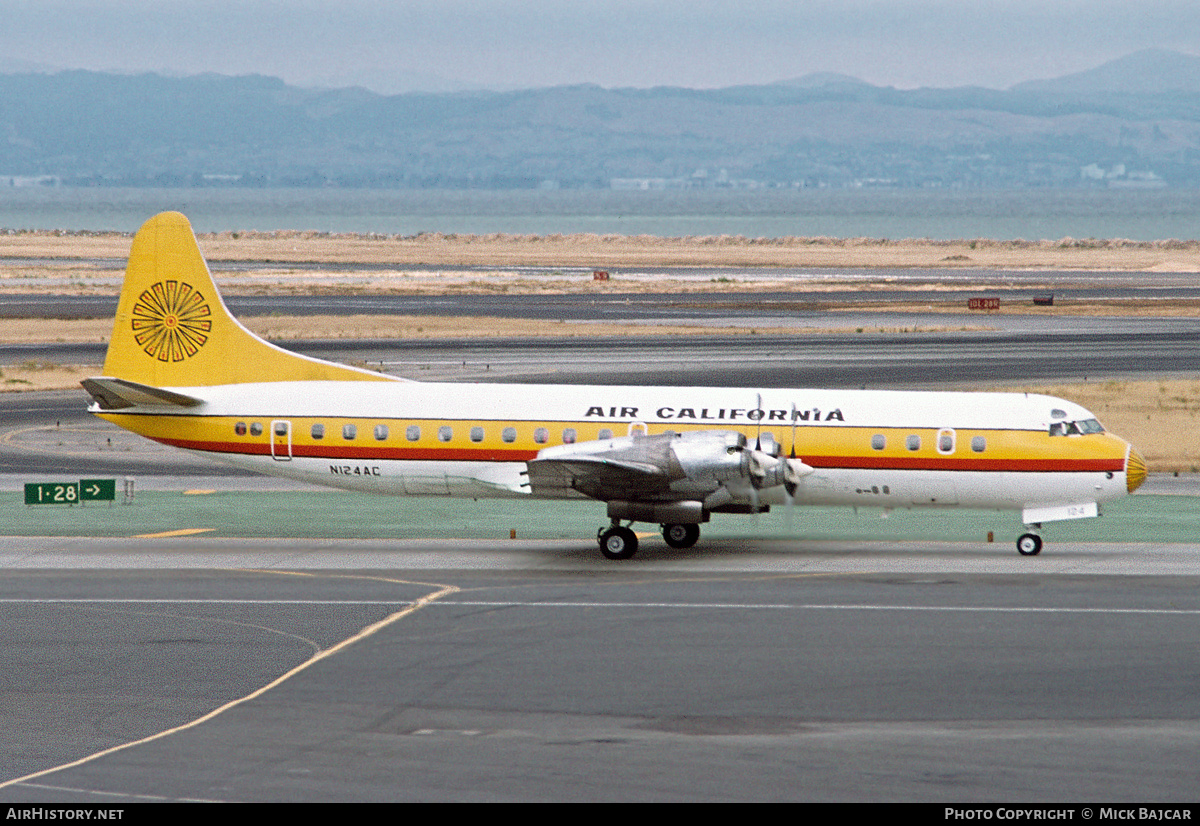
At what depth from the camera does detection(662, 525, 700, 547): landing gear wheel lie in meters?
34.2

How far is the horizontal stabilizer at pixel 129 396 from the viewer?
111 ft

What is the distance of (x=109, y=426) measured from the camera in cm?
5344

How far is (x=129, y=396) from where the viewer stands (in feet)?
113

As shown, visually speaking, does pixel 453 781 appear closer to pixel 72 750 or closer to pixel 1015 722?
pixel 72 750

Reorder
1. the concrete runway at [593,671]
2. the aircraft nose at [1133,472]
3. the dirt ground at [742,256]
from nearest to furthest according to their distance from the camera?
1. the concrete runway at [593,671]
2. the aircraft nose at [1133,472]
3. the dirt ground at [742,256]

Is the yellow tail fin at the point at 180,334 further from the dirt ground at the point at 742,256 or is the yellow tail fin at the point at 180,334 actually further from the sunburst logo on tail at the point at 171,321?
the dirt ground at the point at 742,256

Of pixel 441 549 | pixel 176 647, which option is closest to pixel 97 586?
pixel 176 647

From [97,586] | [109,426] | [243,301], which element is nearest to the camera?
[97,586]

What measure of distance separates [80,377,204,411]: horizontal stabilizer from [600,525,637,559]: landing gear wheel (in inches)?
409

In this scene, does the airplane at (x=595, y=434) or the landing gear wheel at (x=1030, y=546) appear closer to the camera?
the airplane at (x=595, y=434)

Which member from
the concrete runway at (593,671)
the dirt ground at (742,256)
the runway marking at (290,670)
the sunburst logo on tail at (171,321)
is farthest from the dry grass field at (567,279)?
the sunburst logo on tail at (171,321)

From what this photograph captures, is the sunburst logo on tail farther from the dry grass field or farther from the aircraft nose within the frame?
the dry grass field

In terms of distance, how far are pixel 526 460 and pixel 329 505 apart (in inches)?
365

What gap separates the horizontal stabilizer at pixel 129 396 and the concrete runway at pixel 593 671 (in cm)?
340
